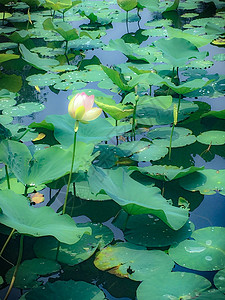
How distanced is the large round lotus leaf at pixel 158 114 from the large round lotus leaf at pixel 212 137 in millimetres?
199

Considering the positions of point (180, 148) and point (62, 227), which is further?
point (180, 148)

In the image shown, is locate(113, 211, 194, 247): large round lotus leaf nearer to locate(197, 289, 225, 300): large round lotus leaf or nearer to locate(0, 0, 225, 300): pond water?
locate(0, 0, 225, 300): pond water

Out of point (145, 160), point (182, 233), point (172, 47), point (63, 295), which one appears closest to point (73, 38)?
point (172, 47)

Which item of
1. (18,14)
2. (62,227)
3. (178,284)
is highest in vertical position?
(62,227)

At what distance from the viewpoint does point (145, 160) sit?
6.08 ft

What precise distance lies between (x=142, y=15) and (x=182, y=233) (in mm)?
3488

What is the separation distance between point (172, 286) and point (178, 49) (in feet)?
5.15

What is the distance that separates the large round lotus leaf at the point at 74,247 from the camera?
52.5 inches

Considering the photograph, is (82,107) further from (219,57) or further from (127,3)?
(127,3)

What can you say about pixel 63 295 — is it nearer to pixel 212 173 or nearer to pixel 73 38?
pixel 212 173

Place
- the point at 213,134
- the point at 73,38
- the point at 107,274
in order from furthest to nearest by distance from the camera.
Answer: the point at 73,38 → the point at 213,134 → the point at 107,274

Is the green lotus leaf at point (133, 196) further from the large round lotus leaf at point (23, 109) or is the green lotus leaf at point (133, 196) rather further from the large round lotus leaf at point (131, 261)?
the large round lotus leaf at point (23, 109)

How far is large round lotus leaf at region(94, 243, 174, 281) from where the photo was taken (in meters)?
1.25

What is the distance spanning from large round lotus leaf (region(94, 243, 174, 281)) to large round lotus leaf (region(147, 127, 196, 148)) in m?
0.76
